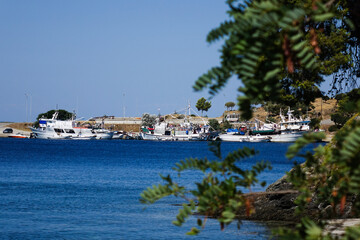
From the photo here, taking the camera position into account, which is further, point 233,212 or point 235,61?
point 233,212

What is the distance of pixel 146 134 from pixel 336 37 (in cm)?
16947

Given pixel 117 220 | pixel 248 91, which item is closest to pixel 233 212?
pixel 248 91

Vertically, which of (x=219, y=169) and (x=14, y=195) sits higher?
(x=219, y=169)

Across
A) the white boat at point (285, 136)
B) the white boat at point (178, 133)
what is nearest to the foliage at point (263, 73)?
the white boat at point (285, 136)

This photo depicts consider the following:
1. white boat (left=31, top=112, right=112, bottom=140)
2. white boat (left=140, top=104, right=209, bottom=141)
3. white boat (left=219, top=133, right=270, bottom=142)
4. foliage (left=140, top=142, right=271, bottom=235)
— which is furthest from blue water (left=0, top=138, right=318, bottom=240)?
white boat (left=140, top=104, right=209, bottom=141)

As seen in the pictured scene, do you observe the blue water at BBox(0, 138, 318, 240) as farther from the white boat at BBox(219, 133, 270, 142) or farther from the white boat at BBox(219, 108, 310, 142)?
the white boat at BBox(219, 133, 270, 142)

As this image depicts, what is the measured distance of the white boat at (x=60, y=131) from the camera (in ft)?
544

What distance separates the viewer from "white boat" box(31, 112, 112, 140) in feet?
544

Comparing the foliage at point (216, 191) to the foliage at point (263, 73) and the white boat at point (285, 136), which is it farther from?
the white boat at point (285, 136)

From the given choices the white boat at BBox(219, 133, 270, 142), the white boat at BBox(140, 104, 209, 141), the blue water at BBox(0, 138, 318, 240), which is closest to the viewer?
the blue water at BBox(0, 138, 318, 240)

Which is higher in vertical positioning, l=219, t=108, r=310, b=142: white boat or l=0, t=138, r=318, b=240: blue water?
l=219, t=108, r=310, b=142: white boat

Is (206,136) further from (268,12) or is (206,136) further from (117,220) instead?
(268,12)

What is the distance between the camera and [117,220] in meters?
23.9

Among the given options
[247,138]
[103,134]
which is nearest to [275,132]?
[247,138]
